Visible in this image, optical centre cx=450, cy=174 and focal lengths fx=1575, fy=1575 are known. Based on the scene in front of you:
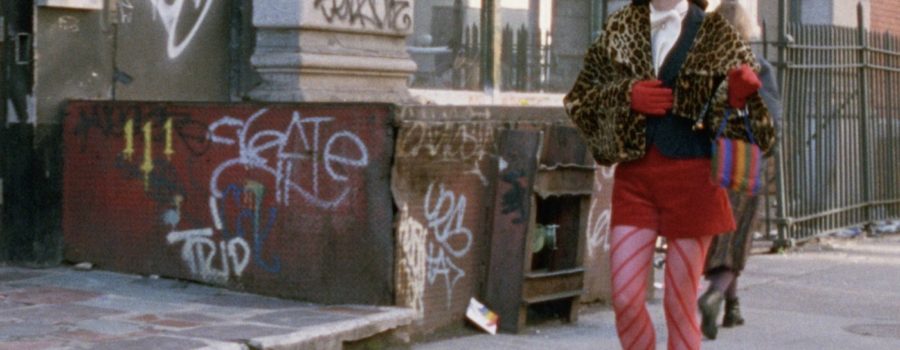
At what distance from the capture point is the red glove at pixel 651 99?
5531 millimetres

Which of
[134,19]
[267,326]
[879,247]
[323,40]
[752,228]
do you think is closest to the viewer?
[267,326]

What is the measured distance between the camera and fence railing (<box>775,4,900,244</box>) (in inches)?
528

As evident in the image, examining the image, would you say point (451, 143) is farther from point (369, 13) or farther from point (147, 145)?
point (369, 13)

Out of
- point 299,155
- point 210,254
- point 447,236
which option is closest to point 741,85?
point 447,236

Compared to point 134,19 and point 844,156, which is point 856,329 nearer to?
point 134,19

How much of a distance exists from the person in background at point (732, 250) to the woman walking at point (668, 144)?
203cm

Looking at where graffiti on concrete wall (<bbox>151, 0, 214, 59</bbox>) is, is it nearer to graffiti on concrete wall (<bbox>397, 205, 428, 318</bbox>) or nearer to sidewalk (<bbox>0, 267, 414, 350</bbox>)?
sidewalk (<bbox>0, 267, 414, 350</bbox>)

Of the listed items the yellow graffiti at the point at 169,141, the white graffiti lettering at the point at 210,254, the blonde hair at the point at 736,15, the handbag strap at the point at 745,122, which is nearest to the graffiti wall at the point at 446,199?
the white graffiti lettering at the point at 210,254

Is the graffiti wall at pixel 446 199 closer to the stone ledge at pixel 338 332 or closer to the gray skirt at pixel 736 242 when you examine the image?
the stone ledge at pixel 338 332

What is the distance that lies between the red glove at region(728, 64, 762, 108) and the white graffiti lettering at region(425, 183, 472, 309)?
2243 mm

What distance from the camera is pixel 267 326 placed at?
6.71 metres

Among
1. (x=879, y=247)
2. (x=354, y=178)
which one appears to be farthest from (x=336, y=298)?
(x=879, y=247)

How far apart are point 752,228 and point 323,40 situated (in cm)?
326

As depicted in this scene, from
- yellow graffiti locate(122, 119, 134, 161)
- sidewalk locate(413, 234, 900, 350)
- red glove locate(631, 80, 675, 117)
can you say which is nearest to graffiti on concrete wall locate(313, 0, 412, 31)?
yellow graffiti locate(122, 119, 134, 161)
